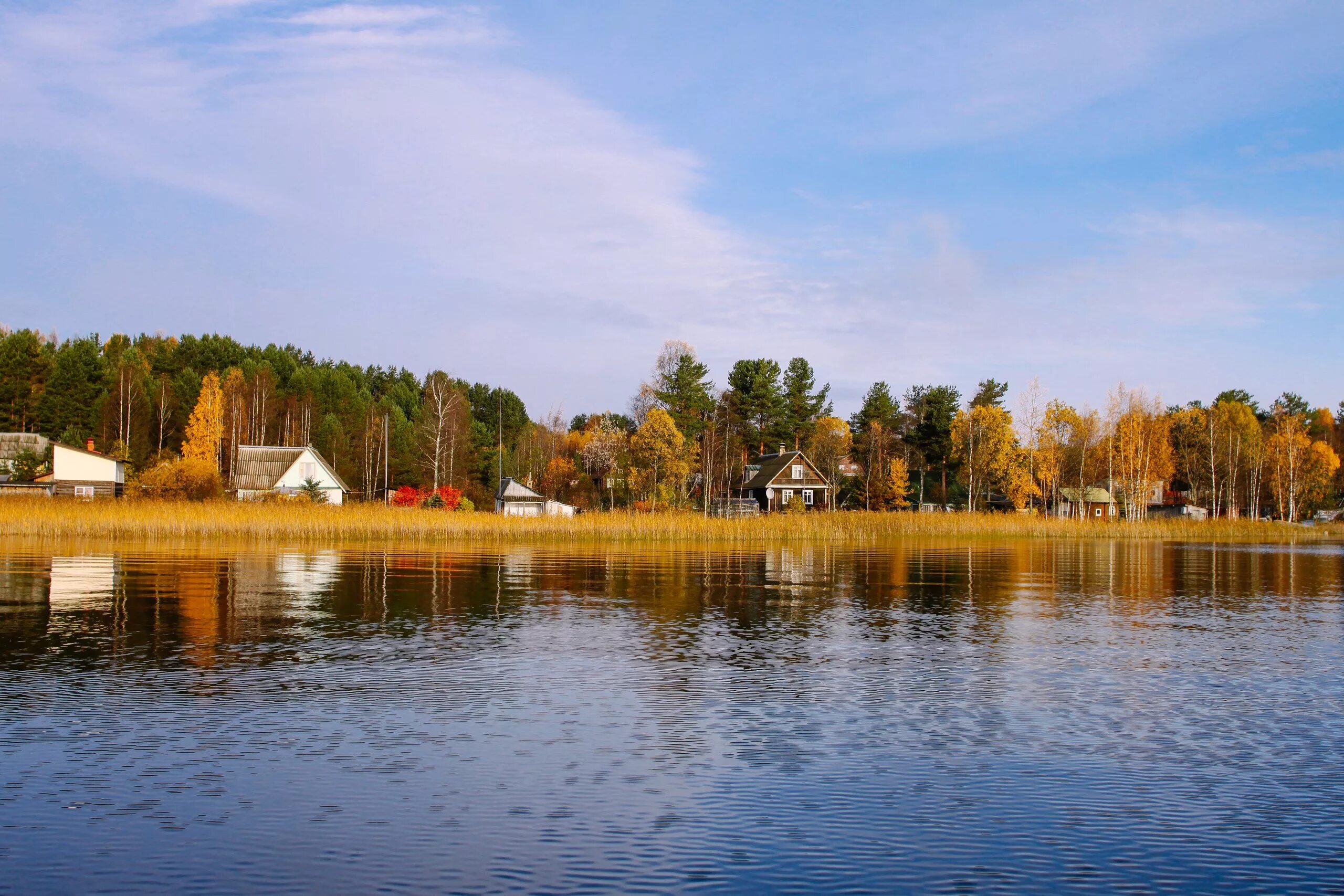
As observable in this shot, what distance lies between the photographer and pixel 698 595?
2564cm

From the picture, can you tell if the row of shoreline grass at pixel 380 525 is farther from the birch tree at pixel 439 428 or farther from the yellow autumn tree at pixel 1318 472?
the yellow autumn tree at pixel 1318 472

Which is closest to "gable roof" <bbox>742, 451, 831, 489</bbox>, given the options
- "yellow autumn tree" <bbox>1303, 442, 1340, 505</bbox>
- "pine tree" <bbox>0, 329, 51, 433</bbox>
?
"yellow autumn tree" <bbox>1303, 442, 1340, 505</bbox>

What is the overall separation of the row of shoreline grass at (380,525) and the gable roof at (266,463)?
29.0 meters

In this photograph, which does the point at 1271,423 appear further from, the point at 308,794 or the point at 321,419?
the point at 308,794

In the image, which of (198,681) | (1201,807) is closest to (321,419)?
(198,681)

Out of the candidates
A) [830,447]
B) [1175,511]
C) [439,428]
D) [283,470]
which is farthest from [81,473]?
[1175,511]

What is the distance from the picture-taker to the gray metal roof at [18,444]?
268ft

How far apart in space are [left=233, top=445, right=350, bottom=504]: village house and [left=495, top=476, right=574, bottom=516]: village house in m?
13.3

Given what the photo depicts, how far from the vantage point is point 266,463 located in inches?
3376

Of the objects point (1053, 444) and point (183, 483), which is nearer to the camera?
point (183, 483)

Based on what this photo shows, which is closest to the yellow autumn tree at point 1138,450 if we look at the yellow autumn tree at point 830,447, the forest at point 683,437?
the forest at point 683,437

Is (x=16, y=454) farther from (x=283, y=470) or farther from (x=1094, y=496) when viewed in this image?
(x=1094, y=496)

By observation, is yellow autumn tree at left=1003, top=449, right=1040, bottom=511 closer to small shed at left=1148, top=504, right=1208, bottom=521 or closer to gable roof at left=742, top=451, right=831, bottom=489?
gable roof at left=742, top=451, right=831, bottom=489

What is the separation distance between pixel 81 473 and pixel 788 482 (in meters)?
63.1
